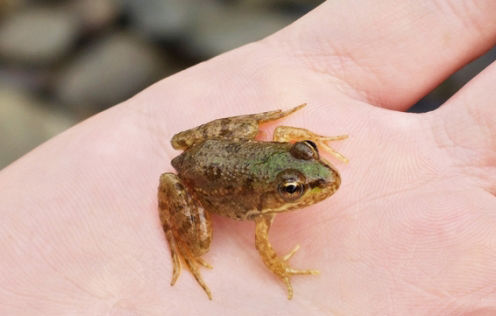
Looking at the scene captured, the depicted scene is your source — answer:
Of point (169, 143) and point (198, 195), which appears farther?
point (169, 143)

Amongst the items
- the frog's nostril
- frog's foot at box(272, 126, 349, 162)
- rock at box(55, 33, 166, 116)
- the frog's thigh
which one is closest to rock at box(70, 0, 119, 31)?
rock at box(55, 33, 166, 116)

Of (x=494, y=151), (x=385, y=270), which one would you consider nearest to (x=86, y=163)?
(x=385, y=270)

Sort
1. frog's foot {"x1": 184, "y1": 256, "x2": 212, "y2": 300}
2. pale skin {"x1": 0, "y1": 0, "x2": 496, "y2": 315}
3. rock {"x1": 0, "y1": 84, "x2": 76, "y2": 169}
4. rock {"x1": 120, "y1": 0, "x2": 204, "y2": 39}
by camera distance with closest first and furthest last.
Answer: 1. pale skin {"x1": 0, "y1": 0, "x2": 496, "y2": 315}
2. frog's foot {"x1": 184, "y1": 256, "x2": 212, "y2": 300}
3. rock {"x1": 0, "y1": 84, "x2": 76, "y2": 169}
4. rock {"x1": 120, "y1": 0, "x2": 204, "y2": 39}

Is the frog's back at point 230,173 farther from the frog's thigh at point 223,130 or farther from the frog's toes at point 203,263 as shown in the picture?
the frog's toes at point 203,263

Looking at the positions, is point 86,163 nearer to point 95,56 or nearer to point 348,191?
point 348,191

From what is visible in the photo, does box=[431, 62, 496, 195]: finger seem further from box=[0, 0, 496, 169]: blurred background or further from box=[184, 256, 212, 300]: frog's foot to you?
box=[0, 0, 496, 169]: blurred background
